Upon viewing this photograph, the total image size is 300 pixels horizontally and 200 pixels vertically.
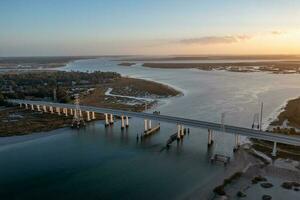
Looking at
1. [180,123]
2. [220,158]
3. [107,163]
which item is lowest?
[107,163]

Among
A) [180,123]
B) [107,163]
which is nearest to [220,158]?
[180,123]

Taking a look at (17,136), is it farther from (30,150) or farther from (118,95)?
(118,95)

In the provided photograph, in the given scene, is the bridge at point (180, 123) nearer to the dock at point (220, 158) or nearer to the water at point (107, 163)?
the water at point (107, 163)

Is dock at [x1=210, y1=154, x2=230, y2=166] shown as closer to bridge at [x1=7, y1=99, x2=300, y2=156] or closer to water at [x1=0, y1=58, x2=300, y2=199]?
water at [x1=0, y1=58, x2=300, y2=199]

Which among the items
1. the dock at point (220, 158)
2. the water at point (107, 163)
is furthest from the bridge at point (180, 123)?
the dock at point (220, 158)

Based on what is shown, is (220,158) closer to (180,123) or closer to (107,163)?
(180,123)

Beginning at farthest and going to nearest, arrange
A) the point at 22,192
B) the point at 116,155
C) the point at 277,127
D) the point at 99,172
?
the point at 277,127 < the point at 116,155 < the point at 99,172 < the point at 22,192

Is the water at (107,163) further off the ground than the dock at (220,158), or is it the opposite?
the dock at (220,158)

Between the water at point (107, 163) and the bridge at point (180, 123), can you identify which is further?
the bridge at point (180, 123)

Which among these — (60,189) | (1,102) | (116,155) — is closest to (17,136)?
(116,155)

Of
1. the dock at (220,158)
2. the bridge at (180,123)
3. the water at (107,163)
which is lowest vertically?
the water at (107,163)

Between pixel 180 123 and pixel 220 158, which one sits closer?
pixel 220 158
